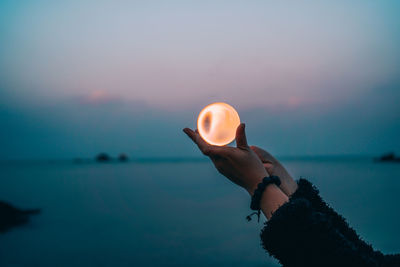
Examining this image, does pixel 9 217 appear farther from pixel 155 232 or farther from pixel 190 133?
pixel 190 133

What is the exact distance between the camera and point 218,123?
7.75 feet

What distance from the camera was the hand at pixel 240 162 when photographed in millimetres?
1644

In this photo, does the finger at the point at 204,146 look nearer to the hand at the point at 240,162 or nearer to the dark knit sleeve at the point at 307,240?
the hand at the point at 240,162

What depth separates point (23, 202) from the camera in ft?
51.0

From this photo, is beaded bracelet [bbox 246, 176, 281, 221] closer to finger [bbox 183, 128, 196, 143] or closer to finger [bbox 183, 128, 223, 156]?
finger [bbox 183, 128, 223, 156]

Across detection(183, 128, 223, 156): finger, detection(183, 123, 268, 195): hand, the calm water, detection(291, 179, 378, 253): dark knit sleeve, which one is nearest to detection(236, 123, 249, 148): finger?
detection(183, 123, 268, 195): hand

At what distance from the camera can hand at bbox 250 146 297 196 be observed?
1905 mm

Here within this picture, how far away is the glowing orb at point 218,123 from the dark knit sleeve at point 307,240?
0.98 m

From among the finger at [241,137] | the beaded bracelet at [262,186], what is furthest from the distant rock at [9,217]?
the beaded bracelet at [262,186]

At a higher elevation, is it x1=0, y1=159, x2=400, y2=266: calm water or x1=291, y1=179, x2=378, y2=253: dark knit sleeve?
x1=0, y1=159, x2=400, y2=266: calm water

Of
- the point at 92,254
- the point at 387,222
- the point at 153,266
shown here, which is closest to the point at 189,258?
the point at 153,266

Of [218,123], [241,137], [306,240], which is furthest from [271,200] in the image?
[218,123]

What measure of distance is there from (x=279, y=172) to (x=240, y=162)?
18.3 inches

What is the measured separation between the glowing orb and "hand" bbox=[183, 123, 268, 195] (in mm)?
496
